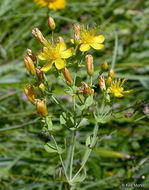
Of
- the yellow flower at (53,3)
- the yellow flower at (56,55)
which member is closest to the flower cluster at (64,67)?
the yellow flower at (56,55)

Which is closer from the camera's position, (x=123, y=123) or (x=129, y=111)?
(x=129, y=111)

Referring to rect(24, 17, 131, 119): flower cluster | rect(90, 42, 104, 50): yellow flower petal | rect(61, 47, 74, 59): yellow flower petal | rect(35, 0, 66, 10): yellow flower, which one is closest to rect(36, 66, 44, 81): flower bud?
rect(24, 17, 131, 119): flower cluster

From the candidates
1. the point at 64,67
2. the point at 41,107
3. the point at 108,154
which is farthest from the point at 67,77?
the point at 108,154

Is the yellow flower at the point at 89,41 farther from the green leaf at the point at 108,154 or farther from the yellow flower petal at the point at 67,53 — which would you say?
the green leaf at the point at 108,154

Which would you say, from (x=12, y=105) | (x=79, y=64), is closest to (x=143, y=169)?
(x=79, y=64)

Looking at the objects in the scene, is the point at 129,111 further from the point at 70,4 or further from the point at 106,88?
the point at 70,4

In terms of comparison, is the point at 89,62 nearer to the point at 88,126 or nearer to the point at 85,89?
the point at 85,89
